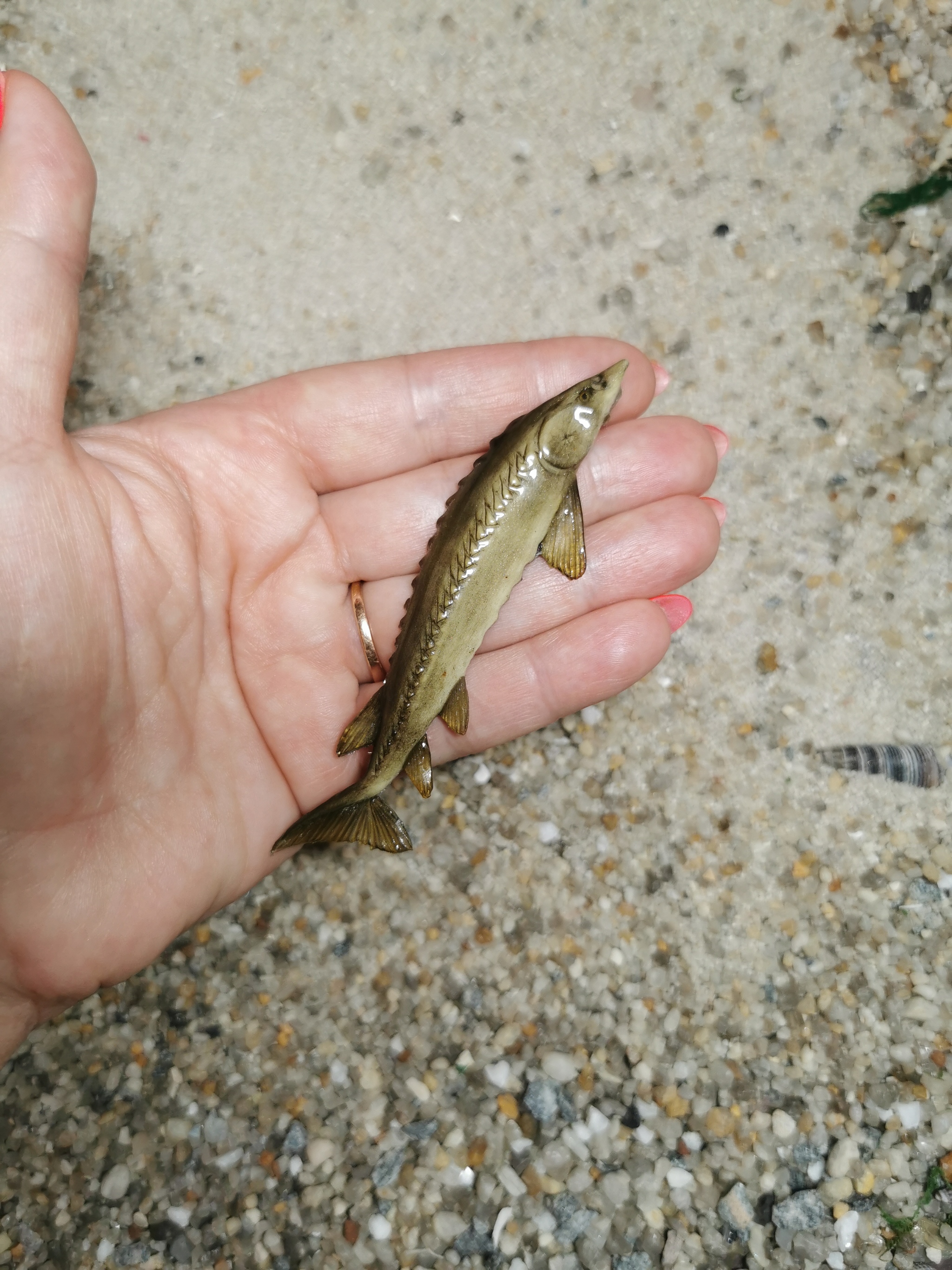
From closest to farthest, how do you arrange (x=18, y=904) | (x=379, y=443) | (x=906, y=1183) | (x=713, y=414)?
(x=18, y=904) → (x=906, y=1183) → (x=379, y=443) → (x=713, y=414)

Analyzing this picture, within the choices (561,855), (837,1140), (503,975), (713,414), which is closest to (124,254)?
(713,414)

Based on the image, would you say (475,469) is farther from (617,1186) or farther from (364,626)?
(617,1186)

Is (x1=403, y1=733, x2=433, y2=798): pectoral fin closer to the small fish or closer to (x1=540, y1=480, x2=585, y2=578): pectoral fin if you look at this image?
the small fish

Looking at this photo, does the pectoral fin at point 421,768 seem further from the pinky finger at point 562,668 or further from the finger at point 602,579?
the finger at point 602,579

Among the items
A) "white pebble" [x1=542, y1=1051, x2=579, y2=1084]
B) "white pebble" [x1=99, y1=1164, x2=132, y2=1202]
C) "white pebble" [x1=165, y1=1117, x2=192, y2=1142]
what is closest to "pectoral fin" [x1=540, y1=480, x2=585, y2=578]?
"white pebble" [x1=542, y1=1051, x2=579, y2=1084]

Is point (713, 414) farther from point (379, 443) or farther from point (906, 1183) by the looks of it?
point (906, 1183)

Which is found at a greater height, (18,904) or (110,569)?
(110,569)
